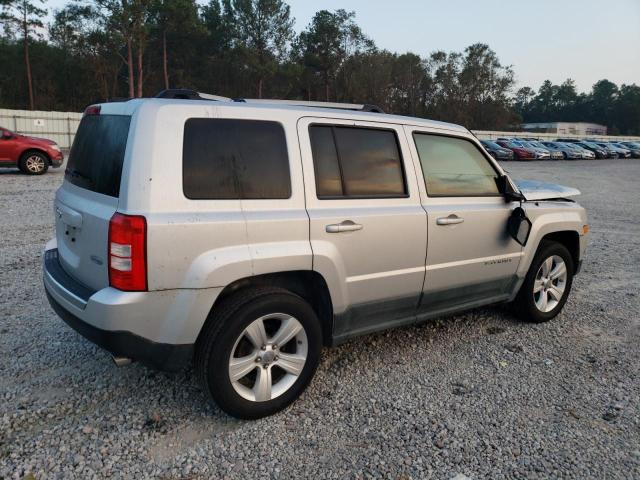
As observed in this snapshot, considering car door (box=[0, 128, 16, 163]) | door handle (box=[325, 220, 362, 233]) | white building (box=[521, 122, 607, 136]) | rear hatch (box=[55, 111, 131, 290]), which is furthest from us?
white building (box=[521, 122, 607, 136])

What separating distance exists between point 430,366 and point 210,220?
2062 mm

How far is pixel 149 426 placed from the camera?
3.02 m

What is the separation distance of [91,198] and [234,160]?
864 millimetres

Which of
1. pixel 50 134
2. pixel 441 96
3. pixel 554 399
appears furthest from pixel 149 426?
pixel 441 96

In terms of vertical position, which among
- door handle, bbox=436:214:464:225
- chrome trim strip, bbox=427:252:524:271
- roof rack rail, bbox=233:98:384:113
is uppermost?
roof rack rail, bbox=233:98:384:113

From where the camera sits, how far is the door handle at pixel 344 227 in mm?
3201

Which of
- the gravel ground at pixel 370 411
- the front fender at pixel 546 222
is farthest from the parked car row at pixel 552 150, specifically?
the gravel ground at pixel 370 411

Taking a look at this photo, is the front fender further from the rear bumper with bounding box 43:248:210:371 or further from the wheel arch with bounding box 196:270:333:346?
the rear bumper with bounding box 43:248:210:371

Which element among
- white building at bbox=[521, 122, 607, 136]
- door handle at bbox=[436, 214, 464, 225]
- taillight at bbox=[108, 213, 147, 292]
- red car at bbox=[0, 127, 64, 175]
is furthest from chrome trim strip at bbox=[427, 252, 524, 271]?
white building at bbox=[521, 122, 607, 136]

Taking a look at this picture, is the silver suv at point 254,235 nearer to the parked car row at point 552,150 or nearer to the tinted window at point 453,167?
the tinted window at point 453,167

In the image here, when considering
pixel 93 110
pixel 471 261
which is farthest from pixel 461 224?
pixel 93 110

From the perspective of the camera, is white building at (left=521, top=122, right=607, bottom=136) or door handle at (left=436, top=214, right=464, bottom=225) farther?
white building at (left=521, top=122, right=607, bottom=136)

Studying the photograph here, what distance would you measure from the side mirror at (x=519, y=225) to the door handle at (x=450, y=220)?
1.96ft

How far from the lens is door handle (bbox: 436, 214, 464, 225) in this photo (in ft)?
12.3
